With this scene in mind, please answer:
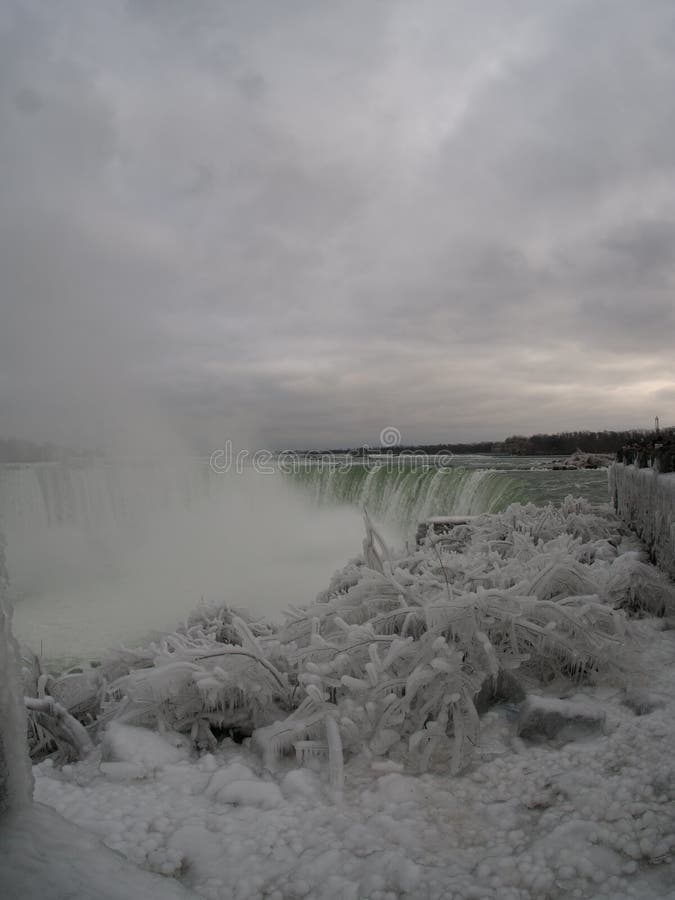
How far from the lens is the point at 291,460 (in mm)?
27438

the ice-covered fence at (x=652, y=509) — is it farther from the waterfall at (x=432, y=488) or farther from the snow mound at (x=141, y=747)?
the waterfall at (x=432, y=488)

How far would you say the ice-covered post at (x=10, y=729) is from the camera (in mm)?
1135

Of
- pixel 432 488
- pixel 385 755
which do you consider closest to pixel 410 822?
pixel 385 755

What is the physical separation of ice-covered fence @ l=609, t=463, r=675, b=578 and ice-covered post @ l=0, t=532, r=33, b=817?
365 cm

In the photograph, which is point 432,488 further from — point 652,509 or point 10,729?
point 10,729

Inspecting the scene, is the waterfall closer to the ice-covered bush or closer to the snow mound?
the ice-covered bush

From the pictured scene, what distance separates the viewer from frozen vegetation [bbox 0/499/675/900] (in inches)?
57.0

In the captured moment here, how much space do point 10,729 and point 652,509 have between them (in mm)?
4569

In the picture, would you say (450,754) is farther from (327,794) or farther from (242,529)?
(242,529)

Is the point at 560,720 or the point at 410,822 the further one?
the point at 560,720

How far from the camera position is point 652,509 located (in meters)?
4.53

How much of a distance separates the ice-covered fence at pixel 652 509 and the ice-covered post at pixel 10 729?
3650 millimetres

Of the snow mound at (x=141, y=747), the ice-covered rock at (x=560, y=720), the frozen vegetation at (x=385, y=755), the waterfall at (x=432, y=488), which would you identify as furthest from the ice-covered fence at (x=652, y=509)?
the waterfall at (x=432, y=488)

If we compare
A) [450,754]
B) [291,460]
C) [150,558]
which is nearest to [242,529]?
[150,558]
